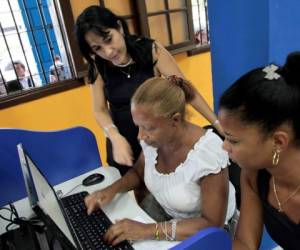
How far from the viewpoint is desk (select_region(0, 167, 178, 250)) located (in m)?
0.96

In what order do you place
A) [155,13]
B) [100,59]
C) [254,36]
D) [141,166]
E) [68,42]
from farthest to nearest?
1. [155,13]
2. [68,42]
3. [100,59]
4. [141,166]
5. [254,36]

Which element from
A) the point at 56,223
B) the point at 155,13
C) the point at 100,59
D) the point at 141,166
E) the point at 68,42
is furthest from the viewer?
the point at 155,13

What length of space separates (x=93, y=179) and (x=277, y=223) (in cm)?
78

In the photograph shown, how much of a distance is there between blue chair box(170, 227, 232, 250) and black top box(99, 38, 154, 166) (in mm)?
981

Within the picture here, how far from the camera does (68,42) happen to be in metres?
2.42

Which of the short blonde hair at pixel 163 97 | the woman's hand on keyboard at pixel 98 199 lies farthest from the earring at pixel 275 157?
the woman's hand on keyboard at pixel 98 199

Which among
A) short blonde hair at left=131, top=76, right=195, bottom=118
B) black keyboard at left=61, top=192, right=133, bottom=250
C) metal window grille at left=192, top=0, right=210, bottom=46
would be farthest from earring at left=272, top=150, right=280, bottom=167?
metal window grille at left=192, top=0, right=210, bottom=46

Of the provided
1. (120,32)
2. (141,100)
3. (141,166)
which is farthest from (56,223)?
(120,32)

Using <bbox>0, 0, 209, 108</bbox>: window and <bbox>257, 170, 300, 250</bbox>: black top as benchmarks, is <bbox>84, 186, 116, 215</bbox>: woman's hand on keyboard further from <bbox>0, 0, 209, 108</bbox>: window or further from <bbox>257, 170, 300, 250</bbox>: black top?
<bbox>0, 0, 209, 108</bbox>: window

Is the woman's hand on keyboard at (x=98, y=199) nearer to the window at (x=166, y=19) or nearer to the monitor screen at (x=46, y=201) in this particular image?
the monitor screen at (x=46, y=201)

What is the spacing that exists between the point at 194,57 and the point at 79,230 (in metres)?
2.43

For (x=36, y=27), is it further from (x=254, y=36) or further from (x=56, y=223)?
(x=56, y=223)

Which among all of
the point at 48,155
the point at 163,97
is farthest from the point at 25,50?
the point at 163,97

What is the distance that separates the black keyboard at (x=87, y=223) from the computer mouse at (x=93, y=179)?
11 cm
